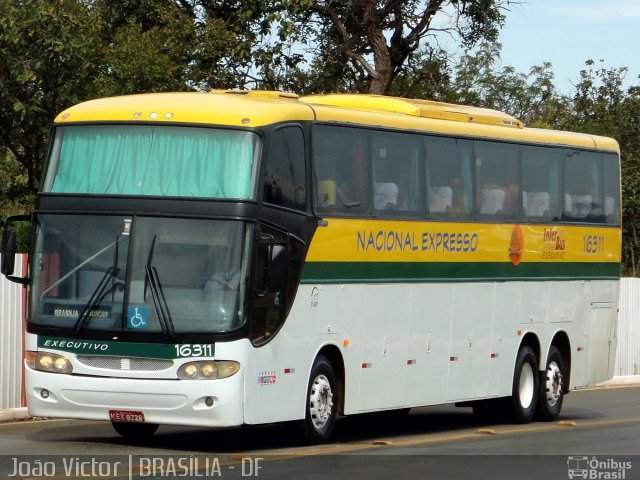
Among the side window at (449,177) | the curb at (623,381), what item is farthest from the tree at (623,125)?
the side window at (449,177)

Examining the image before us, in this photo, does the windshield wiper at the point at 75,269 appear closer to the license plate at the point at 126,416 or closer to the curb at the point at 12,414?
the license plate at the point at 126,416

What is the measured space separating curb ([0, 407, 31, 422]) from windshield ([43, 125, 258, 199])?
13.1ft

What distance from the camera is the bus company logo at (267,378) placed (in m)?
14.3

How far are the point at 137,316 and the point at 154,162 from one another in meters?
1.59

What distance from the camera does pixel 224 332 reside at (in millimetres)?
13930

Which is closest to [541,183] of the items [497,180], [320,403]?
[497,180]

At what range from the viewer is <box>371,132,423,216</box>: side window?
16.6 meters

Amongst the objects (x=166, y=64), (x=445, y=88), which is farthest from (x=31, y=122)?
(x=445, y=88)

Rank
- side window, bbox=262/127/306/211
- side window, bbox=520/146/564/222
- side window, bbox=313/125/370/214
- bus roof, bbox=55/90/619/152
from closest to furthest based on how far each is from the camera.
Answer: side window, bbox=262/127/306/211
bus roof, bbox=55/90/619/152
side window, bbox=313/125/370/214
side window, bbox=520/146/564/222

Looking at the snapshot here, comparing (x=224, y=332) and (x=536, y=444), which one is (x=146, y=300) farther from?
(x=536, y=444)

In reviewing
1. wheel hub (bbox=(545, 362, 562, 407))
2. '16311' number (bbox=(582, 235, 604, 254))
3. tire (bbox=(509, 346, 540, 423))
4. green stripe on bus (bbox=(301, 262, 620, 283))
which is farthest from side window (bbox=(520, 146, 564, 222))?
wheel hub (bbox=(545, 362, 562, 407))

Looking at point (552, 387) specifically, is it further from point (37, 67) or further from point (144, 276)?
point (37, 67)

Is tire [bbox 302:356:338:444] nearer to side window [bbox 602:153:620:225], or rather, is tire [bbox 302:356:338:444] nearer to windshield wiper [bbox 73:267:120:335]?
windshield wiper [bbox 73:267:120:335]

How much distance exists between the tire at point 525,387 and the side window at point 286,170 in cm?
592
